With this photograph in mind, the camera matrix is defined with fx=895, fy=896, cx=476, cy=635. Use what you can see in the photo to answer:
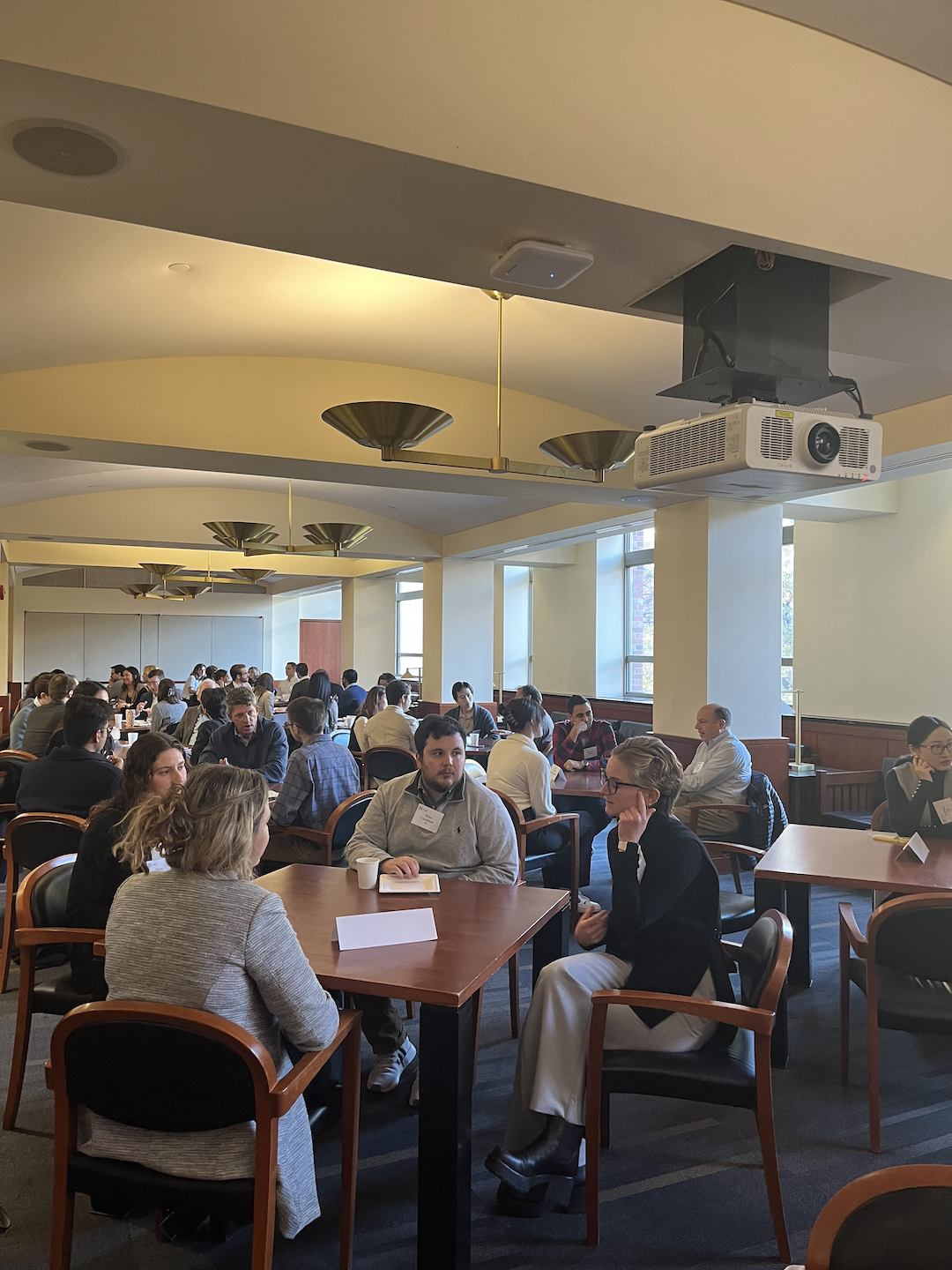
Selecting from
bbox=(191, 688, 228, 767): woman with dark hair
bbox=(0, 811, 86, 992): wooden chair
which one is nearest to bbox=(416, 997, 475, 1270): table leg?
bbox=(0, 811, 86, 992): wooden chair

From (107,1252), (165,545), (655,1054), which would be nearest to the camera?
(107,1252)

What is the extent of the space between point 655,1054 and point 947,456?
4065 millimetres

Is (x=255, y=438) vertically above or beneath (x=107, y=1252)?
above

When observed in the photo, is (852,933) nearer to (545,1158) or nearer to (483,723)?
(545,1158)

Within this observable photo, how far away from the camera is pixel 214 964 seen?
1.68m

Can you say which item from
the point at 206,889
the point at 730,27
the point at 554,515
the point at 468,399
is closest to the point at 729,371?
the point at 730,27

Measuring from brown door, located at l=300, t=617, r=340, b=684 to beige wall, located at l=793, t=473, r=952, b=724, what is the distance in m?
11.8

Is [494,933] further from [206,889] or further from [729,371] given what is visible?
[729,371]

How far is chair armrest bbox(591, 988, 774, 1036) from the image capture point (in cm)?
203

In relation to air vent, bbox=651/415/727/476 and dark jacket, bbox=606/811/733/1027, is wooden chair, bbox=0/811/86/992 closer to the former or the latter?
dark jacket, bbox=606/811/733/1027

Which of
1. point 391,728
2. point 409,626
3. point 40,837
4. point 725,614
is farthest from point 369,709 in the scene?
point 409,626

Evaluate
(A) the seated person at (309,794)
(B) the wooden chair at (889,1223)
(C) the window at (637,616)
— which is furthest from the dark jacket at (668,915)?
(C) the window at (637,616)

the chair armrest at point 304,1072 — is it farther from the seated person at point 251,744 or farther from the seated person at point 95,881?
the seated person at point 251,744

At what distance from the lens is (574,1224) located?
7.19ft
